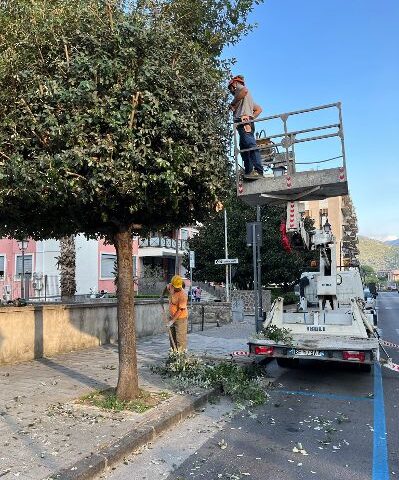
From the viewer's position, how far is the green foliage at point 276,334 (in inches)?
327

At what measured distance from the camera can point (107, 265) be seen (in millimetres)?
34250

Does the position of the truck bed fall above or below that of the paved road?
above

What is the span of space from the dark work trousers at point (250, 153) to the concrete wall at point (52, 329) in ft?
16.9

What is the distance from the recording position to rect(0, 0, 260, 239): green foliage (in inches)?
199

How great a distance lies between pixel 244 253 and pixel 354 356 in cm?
2097

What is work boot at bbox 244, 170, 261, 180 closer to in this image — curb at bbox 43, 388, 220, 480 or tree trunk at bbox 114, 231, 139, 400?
tree trunk at bbox 114, 231, 139, 400

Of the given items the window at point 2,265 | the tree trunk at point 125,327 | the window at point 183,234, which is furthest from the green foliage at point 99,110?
the window at point 183,234

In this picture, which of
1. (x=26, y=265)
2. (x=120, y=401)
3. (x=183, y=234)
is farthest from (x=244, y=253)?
(x=120, y=401)

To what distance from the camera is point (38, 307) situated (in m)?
9.73

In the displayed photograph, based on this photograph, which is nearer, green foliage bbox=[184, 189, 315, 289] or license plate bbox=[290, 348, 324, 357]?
license plate bbox=[290, 348, 324, 357]

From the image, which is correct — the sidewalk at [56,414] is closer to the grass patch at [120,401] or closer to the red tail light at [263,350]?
the grass patch at [120,401]

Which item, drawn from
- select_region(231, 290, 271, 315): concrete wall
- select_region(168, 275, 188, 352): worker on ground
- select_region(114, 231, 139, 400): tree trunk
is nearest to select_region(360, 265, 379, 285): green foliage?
select_region(231, 290, 271, 315): concrete wall

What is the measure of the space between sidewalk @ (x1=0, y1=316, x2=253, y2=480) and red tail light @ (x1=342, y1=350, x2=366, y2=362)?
9.60ft

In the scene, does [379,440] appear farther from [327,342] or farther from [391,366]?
[391,366]
